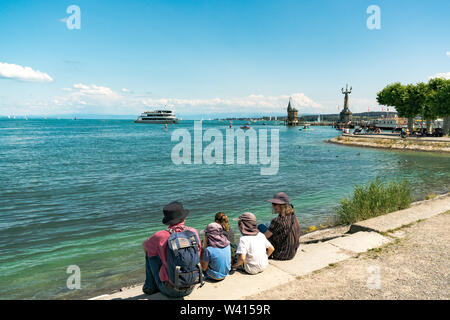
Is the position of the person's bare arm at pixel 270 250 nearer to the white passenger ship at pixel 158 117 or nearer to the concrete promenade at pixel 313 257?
the concrete promenade at pixel 313 257

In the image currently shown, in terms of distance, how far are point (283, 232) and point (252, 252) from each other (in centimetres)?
98

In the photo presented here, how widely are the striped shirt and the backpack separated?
88.4 inches

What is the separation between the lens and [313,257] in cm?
616

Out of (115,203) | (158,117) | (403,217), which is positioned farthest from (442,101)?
(158,117)

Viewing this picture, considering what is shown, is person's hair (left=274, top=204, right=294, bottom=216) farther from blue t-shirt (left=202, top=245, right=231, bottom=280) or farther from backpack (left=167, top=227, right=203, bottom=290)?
backpack (left=167, top=227, right=203, bottom=290)

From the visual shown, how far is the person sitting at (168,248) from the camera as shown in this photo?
4184mm

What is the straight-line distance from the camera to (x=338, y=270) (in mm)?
5488

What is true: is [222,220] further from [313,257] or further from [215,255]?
[313,257]

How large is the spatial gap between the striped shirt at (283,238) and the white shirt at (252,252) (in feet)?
2.36

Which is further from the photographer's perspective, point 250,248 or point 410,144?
point 410,144

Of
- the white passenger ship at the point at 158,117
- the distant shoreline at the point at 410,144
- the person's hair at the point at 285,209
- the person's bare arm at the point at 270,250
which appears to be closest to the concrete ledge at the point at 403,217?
the person's hair at the point at 285,209
